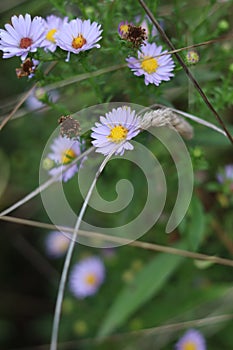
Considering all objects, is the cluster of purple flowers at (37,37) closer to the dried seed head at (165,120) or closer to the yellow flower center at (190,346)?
the dried seed head at (165,120)

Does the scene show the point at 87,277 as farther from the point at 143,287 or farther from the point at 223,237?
the point at 223,237

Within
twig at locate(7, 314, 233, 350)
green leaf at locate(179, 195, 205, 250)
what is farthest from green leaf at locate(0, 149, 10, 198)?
green leaf at locate(179, 195, 205, 250)

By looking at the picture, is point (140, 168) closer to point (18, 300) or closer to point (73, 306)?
point (73, 306)

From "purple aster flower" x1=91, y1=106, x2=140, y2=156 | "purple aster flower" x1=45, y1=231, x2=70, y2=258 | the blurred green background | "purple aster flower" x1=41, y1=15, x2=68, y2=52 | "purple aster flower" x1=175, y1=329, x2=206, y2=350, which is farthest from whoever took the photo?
"purple aster flower" x1=45, y1=231, x2=70, y2=258

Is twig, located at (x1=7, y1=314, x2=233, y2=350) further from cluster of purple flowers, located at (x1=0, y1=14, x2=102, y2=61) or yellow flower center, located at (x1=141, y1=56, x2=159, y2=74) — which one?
cluster of purple flowers, located at (x1=0, y1=14, x2=102, y2=61)

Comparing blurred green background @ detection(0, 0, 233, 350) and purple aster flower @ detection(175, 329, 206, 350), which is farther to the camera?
purple aster flower @ detection(175, 329, 206, 350)

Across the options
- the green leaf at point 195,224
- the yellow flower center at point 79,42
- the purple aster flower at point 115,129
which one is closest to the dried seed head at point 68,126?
the purple aster flower at point 115,129
